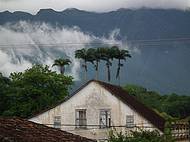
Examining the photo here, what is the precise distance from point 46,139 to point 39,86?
180 ft

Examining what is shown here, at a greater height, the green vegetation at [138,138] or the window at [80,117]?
the window at [80,117]

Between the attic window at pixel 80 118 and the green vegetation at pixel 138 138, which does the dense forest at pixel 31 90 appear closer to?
the attic window at pixel 80 118

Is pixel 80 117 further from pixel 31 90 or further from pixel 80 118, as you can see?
pixel 31 90

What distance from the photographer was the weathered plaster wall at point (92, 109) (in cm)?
4709

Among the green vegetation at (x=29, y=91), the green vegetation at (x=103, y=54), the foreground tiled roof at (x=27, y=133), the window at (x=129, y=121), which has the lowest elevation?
the foreground tiled roof at (x=27, y=133)

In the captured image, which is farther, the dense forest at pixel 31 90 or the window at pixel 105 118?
the dense forest at pixel 31 90

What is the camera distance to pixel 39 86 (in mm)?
75188

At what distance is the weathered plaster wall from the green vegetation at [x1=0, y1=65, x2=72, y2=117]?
66.7 ft

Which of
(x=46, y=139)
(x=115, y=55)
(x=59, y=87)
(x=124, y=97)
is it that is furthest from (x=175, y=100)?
(x=46, y=139)

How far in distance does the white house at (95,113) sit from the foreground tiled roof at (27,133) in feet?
77.9

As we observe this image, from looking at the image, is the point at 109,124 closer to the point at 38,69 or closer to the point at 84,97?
the point at 84,97

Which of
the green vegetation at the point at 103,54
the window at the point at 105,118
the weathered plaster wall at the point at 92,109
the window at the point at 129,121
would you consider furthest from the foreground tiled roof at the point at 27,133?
the green vegetation at the point at 103,54

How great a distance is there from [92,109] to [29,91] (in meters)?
25.0

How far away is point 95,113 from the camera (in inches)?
1893
